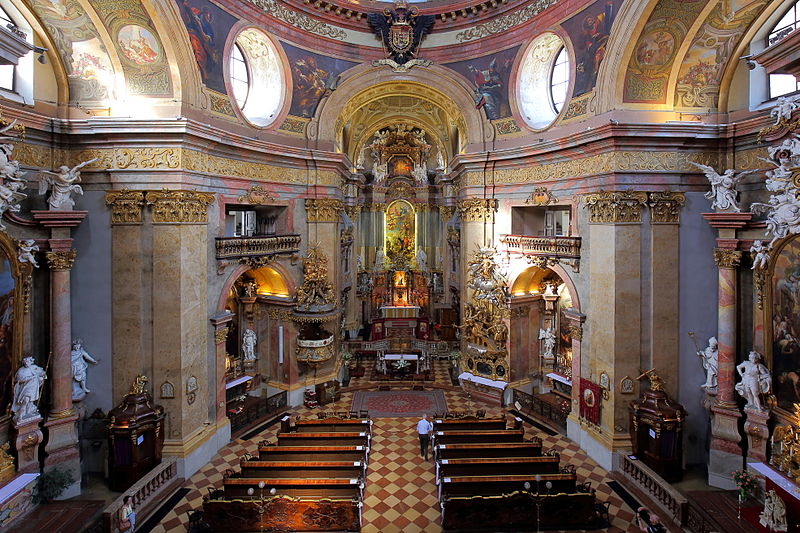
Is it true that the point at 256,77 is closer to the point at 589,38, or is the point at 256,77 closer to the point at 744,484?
the point at 589,38

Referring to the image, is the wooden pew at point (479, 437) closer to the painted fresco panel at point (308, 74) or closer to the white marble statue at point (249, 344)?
the white marble statue at point (249, 344)

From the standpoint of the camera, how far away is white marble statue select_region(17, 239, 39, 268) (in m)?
9.02

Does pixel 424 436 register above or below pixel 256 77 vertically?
below

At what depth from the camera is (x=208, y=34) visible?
451 inches

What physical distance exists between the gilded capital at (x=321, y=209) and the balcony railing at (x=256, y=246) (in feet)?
3.28

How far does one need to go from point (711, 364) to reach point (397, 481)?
783cm

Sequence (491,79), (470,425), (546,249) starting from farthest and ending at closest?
(491,79) < (546,249) < (470,425)

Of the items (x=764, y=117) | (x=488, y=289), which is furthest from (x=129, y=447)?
(x=764, y=117)

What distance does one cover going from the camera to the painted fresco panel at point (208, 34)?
1087cm

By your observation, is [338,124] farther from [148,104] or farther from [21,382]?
[21,382]

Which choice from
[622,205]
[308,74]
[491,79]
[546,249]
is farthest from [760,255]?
[308,74]

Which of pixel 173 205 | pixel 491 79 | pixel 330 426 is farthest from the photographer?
pixel 491 79

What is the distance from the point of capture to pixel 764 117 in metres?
9.60

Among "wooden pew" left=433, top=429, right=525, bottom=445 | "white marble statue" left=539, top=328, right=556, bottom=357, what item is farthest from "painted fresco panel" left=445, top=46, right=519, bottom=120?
"wooden pew" left=433, top=429, right=525, bottom=445
